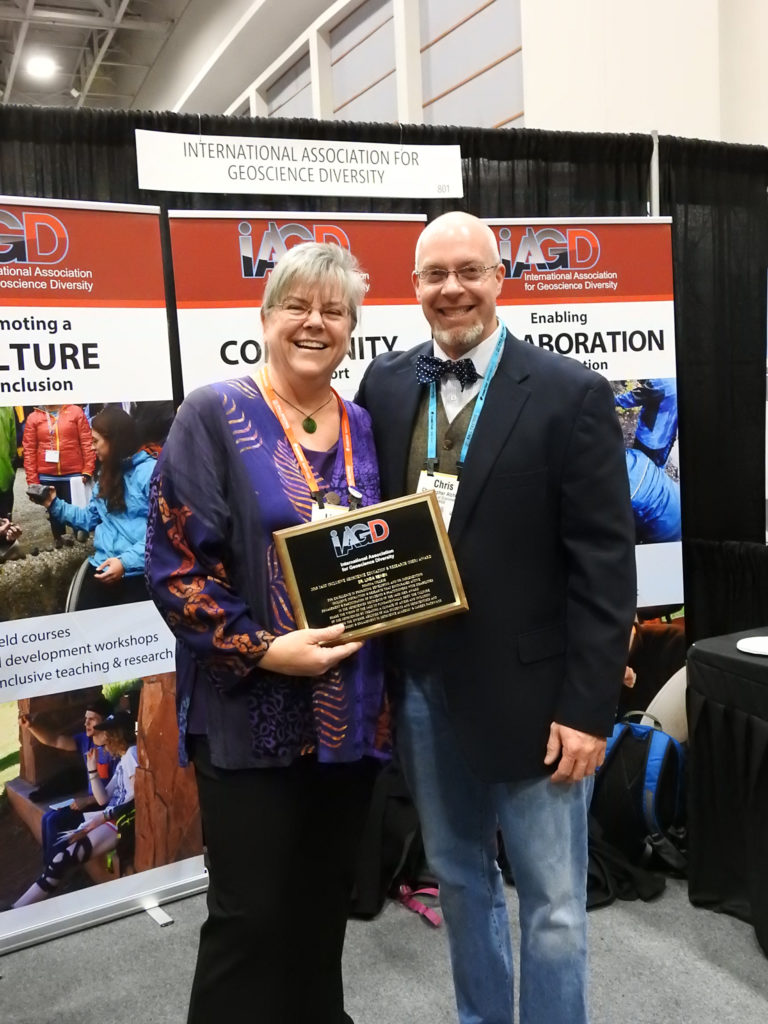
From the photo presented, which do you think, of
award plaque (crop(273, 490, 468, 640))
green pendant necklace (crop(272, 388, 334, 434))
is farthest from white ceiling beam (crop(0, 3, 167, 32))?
award plaque (crop(273, 490, 468, 640))

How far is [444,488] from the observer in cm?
147

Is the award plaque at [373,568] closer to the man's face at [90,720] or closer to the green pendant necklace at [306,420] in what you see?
the green pendant necklace at [306,420]

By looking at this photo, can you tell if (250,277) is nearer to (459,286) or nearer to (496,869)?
(459,286)

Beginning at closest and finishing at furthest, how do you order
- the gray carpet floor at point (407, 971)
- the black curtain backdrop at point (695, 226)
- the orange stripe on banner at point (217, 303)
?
1. the gray carpet floor at point (407, 971)
2. the orange stripe on banner at point (217, 303)
3. the black curtain backdrop at point (695, 226)

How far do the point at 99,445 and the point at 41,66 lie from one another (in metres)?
7.45

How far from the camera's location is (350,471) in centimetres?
142

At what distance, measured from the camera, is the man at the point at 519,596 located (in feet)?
4.72

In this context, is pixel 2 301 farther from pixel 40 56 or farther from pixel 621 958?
pixel 40 56

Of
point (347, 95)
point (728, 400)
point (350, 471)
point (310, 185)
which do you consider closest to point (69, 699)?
point (350, 471)

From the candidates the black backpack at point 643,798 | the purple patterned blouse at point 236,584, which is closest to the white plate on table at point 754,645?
the black backpack at point 643,798

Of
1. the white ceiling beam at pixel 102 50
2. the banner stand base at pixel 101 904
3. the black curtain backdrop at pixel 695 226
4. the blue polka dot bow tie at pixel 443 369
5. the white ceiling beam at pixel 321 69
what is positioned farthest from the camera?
the white ceiling beam at pixel 102 50

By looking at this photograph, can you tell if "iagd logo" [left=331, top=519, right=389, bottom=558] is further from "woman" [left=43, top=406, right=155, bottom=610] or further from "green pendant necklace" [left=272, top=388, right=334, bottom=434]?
"woman" [left=43, top=406, right=155, bottom=610]

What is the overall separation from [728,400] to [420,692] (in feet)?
7.59

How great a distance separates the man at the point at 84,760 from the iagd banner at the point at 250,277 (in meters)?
1.00
